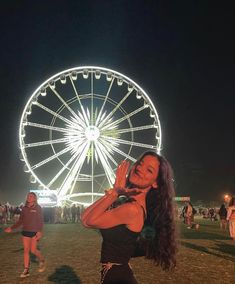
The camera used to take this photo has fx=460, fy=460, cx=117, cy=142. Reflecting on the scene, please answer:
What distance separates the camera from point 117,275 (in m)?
3.09

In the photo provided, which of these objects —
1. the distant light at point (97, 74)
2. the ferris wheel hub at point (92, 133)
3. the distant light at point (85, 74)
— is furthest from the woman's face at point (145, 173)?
the distant light at point (97, 74)

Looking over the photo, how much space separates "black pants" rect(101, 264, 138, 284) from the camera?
3.09m

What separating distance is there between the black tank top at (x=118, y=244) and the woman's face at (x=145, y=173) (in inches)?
12.8

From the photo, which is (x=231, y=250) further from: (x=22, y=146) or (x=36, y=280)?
(x=22, y=146)

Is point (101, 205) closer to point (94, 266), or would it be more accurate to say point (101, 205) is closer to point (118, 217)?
point (118, 217)

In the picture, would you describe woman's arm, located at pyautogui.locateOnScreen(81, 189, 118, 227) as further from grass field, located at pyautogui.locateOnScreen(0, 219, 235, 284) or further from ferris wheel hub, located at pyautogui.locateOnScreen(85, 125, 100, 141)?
ferris wheel hub, located at pyautogui.locateOnScreen(85, 125, 100, 141)

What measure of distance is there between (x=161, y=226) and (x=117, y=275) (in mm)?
518

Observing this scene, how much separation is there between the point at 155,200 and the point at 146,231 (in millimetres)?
235

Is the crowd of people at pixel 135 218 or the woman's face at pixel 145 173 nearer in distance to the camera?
the crowd of people at pixel 135 218

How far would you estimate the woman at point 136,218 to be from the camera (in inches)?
116

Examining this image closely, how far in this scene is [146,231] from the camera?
330 centimetres

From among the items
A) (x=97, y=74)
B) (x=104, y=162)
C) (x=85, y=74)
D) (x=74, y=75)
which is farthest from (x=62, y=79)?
(x=104, y=162)

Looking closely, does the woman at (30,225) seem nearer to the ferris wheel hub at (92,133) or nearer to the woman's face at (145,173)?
the woman's face at (145,173)

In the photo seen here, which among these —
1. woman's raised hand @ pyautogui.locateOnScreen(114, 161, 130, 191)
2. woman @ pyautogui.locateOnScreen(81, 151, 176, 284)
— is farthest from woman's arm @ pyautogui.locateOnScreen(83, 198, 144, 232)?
woman's raised hand @ pyautogui.locateOnScreen(114, 161, 130, 191)
